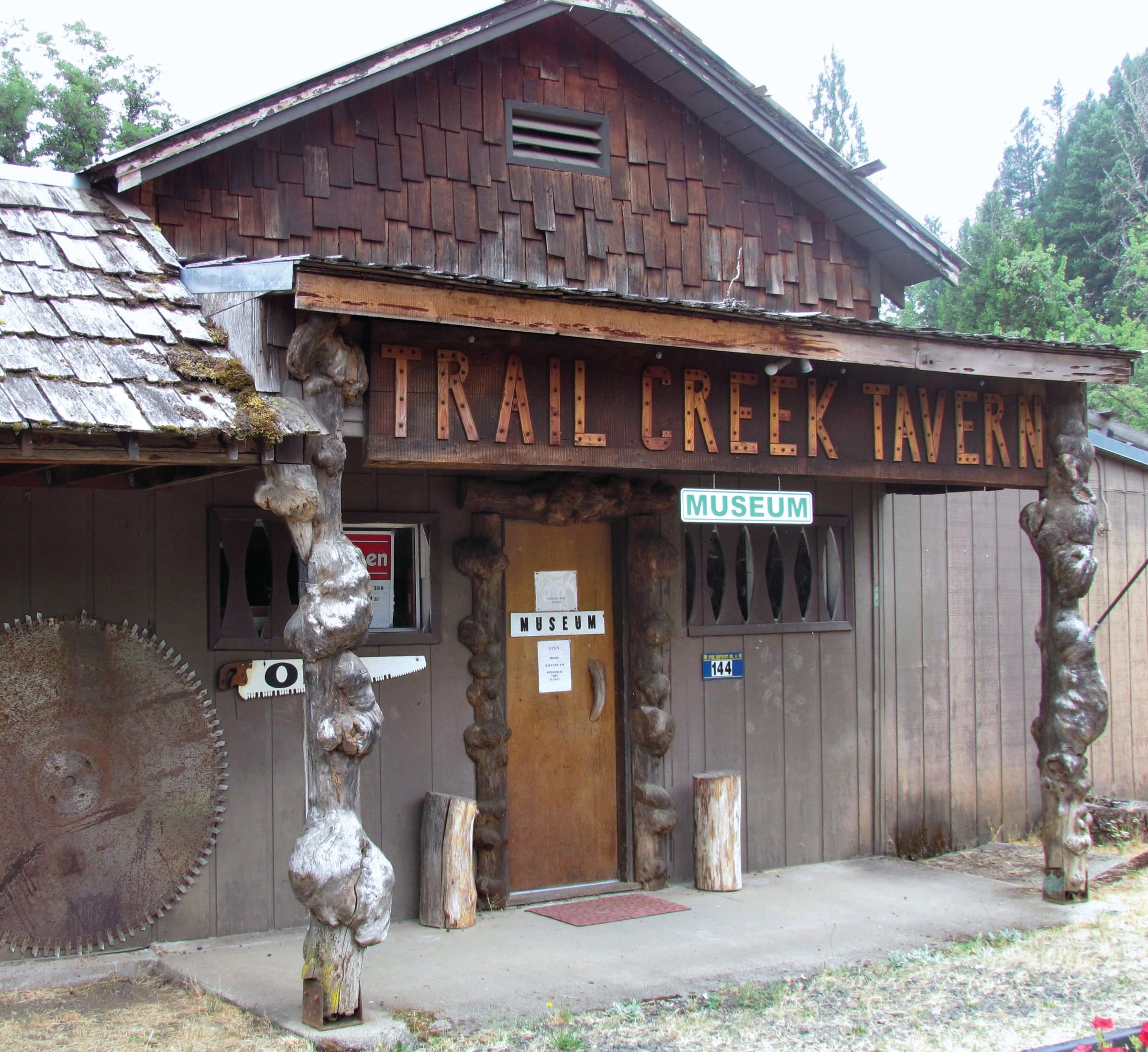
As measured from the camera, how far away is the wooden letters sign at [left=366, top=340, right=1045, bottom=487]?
18.6 ft

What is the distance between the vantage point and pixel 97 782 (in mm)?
6133

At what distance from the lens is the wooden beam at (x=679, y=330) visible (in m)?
5.23

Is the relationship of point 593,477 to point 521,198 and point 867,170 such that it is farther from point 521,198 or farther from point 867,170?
point 867,170

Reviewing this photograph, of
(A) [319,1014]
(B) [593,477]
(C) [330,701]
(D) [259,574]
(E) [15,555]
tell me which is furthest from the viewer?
(B) [593,477]

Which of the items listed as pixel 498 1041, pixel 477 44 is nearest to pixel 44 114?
pixel 477 44

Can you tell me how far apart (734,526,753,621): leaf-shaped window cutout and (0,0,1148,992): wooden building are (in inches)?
1.1

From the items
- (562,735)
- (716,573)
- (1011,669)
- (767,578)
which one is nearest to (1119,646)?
(1011,669)

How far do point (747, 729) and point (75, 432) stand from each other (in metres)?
4.97

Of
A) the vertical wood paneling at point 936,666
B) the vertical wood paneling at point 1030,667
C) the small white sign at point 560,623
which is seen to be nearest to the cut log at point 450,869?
the small white sign at point 560,623

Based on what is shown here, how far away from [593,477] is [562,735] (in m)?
1.56

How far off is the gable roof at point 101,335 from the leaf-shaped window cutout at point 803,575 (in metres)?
4.35

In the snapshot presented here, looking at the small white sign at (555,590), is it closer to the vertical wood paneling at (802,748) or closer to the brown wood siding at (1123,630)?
the vertical wood paneling at (802,748)

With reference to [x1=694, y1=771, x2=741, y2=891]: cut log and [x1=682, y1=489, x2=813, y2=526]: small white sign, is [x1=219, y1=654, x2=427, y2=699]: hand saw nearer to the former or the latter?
[x1=682, y1=489, x2=813, y2=526]: small white sign

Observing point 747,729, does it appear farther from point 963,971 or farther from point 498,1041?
point 498,1041
